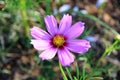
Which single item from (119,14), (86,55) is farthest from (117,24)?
(86,55)

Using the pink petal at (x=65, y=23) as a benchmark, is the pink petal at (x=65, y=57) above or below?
below

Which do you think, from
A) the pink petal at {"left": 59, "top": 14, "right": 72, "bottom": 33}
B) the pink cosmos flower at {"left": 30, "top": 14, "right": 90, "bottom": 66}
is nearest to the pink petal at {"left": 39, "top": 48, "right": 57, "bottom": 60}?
the pink cosmos flower at {"left": 30, "top": 14, "right": 90, "bottom": 66}

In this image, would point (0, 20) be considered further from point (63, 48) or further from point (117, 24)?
point (63, 48)

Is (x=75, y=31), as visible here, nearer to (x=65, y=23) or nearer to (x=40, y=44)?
(x=65, y=23)

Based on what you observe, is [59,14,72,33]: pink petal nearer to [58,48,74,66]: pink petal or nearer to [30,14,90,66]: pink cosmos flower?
[30,14,90,66]: pink cosmos flower

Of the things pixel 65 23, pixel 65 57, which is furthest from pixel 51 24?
pixel 65 57

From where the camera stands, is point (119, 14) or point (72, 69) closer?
point (72, 69)

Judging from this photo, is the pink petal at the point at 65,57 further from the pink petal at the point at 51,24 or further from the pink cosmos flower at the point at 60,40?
the pink petal at the point at 51,24

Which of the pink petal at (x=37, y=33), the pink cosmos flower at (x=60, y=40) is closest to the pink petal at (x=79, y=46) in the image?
the pink cosmos flower at (x=60, y=40)
